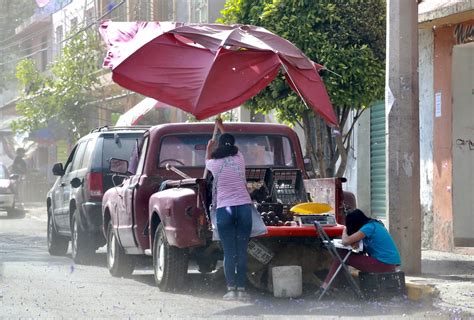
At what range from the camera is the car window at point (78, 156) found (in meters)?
15.6

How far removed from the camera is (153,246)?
11.5 metres

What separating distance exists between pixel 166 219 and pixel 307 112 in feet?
17.4

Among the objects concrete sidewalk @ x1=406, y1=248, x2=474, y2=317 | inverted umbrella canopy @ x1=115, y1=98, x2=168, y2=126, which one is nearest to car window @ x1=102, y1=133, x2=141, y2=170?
concrete sidewalk @ x1=406, y1=248, x2=474, y2=317

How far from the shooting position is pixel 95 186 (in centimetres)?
A: 1451

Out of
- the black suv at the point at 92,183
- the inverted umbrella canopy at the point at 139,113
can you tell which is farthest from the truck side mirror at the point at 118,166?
the inverted umbrella canopy at the point at 139,113

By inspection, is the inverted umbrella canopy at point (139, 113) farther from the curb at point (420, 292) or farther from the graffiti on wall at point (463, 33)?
the curb at point (420, 292)

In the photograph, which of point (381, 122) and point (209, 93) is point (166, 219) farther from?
point (381, 122)

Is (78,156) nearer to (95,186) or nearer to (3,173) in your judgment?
(95,186)

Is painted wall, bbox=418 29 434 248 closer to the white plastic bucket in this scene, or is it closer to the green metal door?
the green metal door

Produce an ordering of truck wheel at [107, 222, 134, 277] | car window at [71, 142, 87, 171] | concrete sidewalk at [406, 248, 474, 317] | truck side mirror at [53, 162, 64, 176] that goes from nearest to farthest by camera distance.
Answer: concrete sidewalk at [406, 248, 474, 317], truck wheel at [107, 222, 134, 277], car window at [71, 142, 87, 171], truck side mirror at [53, 162, 64, 176]

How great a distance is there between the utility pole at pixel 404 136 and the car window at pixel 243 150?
1.38 meters

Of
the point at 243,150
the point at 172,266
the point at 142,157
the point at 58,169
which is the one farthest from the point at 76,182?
the point at 172,266

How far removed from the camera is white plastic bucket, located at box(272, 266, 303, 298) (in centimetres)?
1038

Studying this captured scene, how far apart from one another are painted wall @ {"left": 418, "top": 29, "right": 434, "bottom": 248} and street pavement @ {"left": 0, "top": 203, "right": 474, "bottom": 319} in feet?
7.33
